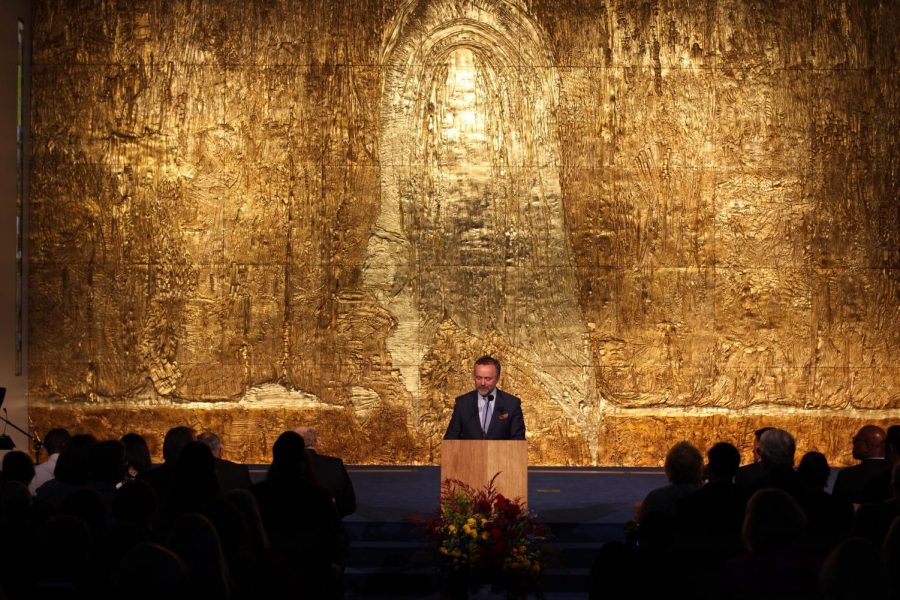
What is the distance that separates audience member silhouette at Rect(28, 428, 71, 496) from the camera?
715 cm

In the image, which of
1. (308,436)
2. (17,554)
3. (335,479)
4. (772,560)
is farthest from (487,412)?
(17,554)

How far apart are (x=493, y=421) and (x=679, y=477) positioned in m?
2.88

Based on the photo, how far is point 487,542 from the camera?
6.18 m

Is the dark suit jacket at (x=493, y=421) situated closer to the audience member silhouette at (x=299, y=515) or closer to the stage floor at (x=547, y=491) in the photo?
the stage floor at (x=547, y=491)

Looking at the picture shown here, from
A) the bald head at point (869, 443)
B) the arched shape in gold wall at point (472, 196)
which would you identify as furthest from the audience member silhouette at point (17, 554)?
the arched shape in gold wall at point (472, 196)

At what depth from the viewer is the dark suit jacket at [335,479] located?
21.1 ft

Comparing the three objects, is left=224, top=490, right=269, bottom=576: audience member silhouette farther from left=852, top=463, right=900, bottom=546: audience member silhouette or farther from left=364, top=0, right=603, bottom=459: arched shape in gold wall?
left=364, top=0, right=603, bottom=459: arched shape in gold wall

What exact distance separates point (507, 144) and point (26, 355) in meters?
5.82

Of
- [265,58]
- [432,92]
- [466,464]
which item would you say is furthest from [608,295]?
[466,464]

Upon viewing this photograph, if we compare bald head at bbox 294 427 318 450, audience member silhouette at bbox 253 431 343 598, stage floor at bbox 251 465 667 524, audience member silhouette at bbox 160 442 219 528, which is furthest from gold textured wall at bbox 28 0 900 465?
audience member silhouette at bbox 160 442 219 528

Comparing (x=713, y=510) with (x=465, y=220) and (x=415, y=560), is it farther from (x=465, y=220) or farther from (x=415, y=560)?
(x=465, y=220)

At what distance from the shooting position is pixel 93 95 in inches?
475

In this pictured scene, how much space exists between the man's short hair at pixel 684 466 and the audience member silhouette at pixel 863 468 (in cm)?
116

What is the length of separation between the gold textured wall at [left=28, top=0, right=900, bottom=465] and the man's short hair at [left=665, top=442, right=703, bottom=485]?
6314 millimetres
